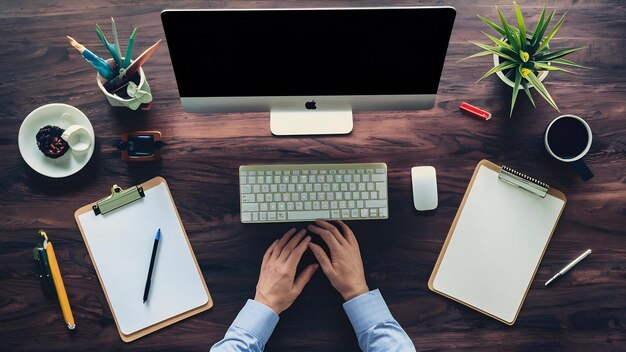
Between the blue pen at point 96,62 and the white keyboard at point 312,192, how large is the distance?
35 cm

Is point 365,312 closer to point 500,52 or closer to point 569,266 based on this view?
point 569,266

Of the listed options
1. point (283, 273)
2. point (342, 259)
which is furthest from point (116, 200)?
point (342, 259)

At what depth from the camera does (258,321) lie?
1154 millimetres

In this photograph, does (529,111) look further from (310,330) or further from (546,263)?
(310,330)

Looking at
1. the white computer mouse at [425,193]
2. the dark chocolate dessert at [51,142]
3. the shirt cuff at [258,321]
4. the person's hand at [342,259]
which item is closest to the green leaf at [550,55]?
the white computer mouse at [425,193]

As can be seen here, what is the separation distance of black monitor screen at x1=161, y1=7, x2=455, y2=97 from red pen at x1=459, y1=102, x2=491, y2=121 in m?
0.19

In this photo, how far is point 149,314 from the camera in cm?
118

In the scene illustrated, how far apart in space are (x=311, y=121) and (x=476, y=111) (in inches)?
16.1

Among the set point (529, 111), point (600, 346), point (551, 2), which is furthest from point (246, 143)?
point (600, 346)

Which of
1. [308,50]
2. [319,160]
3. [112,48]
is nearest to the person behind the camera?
[308,50]

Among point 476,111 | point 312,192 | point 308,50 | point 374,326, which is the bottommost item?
point 374,326

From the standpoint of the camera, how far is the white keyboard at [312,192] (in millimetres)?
1201

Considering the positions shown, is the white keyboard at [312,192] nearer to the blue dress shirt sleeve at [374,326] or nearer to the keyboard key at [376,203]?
the keyboard key at [376,203]

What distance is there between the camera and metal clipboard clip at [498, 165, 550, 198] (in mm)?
1217
